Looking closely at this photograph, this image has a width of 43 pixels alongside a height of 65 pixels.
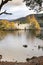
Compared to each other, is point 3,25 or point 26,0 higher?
point 26,0

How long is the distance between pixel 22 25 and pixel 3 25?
7650mm

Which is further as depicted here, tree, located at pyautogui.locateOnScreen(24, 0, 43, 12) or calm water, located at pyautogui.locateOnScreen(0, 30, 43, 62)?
calm water, located at pyautogui.locateOnScreen(0, 30, 43, 62)

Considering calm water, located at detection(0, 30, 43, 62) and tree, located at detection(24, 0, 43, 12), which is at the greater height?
tree, located at detection(24, 0, 43, 12)

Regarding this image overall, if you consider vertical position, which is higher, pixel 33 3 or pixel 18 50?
pixel 33 3

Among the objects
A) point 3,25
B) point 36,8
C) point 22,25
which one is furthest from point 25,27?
point 36,8

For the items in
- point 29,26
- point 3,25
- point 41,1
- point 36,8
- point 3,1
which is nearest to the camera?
point 3,1

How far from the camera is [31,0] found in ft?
51.6

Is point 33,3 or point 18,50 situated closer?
point 33,3

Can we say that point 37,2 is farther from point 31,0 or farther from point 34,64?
point 34,64

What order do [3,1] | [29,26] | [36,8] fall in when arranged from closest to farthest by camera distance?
1. [3,1]
2. [36,8]
3. [29,26]

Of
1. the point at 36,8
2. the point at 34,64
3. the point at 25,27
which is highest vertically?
the point at 36,8

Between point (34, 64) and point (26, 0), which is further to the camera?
point (26, 0)

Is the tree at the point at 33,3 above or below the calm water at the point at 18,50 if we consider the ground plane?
above

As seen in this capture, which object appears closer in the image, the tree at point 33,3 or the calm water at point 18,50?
the tree at point 33,3
